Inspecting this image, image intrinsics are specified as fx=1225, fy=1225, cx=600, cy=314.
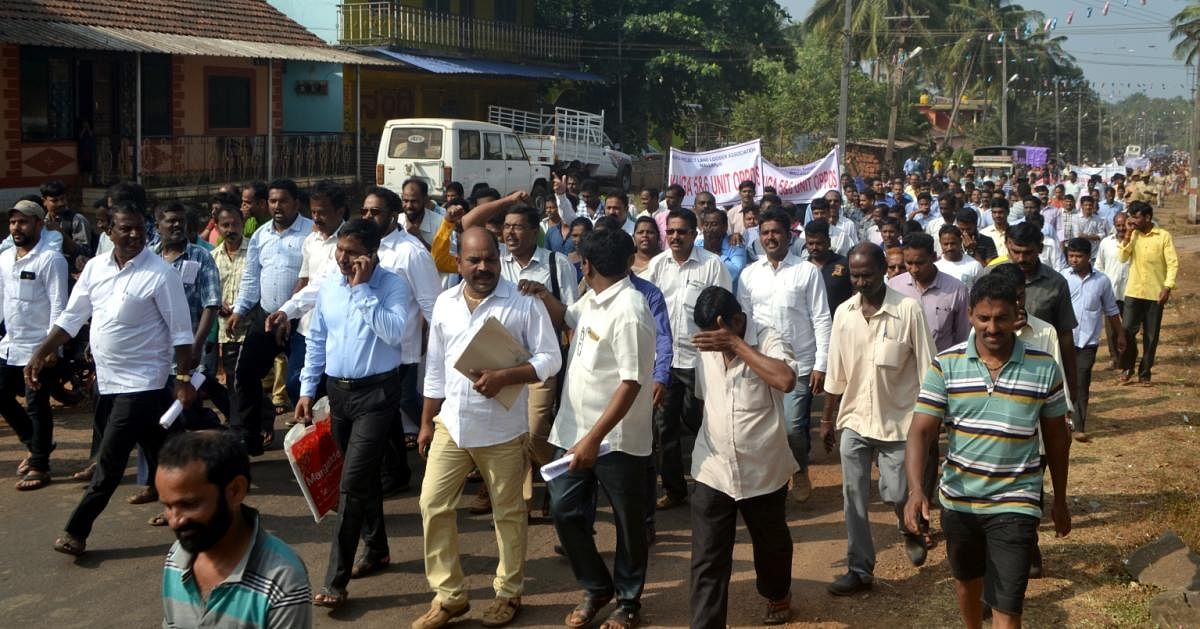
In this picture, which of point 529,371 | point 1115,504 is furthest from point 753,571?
point 1115,504

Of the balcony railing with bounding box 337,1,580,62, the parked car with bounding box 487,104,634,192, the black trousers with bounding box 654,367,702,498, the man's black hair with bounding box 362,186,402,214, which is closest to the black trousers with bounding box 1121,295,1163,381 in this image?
the black trousers with bounding box 654,367,702,498

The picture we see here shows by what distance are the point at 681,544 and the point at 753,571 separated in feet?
1.87

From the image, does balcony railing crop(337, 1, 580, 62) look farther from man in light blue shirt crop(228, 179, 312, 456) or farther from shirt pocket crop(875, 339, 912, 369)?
shirt pocket crop(875, 339, 912, 369)

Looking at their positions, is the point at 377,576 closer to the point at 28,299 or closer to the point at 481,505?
the point at 481,505

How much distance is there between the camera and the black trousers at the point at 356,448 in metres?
5.63

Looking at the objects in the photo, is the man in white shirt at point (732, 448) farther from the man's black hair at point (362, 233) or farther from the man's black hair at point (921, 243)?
the man's black hair at point (921, 243)

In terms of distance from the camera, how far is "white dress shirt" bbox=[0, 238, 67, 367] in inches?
305

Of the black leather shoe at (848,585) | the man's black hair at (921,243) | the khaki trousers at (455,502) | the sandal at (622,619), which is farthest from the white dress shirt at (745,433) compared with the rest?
the man's black hair at (921,243)

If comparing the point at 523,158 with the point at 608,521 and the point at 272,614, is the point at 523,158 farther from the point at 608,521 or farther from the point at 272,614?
the point at 272,614

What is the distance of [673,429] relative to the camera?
7.45 m

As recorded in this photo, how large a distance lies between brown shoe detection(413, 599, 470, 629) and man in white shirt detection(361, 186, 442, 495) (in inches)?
53.7

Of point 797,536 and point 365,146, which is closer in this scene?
point 797,536

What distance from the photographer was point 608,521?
7398 millimetres

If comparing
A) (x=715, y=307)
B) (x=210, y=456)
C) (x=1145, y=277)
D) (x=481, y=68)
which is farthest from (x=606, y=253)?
(x=481, y=68)
